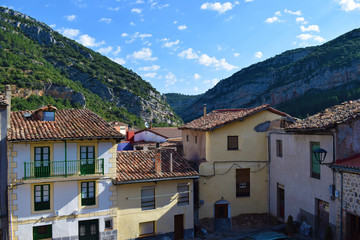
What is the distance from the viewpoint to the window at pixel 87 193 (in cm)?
1600

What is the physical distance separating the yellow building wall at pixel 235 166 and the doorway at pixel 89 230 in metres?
6.86

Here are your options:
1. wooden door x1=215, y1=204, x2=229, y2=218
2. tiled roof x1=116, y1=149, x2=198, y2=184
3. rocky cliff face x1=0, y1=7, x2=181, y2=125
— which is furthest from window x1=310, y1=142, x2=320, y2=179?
rocky cliff face x1=0, y1=7, x2=181, y2=125

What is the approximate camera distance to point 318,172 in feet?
Result: 49.7

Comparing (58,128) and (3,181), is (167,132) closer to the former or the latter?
(58,128)

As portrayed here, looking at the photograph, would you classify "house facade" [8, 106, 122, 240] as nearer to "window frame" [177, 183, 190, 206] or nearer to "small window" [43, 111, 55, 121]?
"small window" [43, 111, 55, 121]

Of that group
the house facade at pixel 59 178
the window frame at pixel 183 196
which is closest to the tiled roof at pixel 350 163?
the window frame at pixel 183 196

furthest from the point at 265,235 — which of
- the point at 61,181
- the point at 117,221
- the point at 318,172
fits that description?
the point at 61,181

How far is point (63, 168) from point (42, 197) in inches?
71.9

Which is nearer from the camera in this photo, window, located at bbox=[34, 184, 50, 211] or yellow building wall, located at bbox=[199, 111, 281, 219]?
window, located at bbox=[34, 184, 50, 211]

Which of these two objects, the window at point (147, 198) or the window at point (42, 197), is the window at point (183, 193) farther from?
the window at point (42, 197)

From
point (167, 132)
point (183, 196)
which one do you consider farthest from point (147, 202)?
point (167, 132)

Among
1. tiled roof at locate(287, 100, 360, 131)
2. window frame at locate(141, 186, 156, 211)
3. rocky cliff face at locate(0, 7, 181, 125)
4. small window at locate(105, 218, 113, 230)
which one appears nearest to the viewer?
tiled roof at locate(287, 100, 360, 131)

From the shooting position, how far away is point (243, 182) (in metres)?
20.2

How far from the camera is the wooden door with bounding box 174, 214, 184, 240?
1825 centimetres
